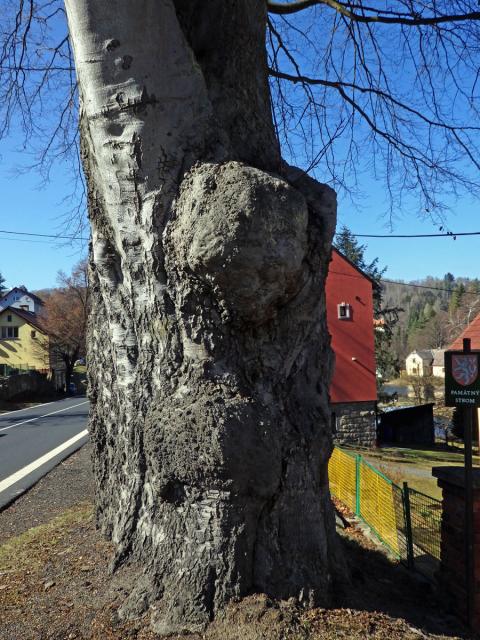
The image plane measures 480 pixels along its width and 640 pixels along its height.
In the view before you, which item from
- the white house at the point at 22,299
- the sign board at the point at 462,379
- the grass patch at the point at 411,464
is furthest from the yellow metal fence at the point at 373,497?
the white house at the point at 22,299

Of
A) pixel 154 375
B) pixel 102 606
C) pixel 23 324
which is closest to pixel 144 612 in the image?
pixel 102 606

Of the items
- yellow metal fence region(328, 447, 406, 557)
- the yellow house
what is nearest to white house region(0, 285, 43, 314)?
the yellow house

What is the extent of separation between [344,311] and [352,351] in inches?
66.5

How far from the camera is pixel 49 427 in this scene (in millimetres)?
18984

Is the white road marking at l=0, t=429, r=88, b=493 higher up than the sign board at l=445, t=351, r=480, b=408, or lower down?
lower down

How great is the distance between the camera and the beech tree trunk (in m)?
2.82

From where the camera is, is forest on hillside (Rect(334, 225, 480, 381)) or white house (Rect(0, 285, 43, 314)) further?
white house (Rect(0, 285, 43, 314))

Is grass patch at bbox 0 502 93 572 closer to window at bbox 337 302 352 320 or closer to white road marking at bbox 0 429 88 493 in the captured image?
white road marking at bbox 0 429 88 493

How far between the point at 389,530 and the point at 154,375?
3.85 meters

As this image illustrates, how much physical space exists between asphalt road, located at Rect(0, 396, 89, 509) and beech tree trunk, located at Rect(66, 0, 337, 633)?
219 inches

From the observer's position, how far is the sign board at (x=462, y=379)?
414cm

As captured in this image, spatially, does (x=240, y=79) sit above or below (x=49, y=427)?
above

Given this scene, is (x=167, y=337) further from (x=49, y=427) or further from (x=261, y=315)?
(x=49, y=427)

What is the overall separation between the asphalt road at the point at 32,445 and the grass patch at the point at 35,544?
2.57 metres
